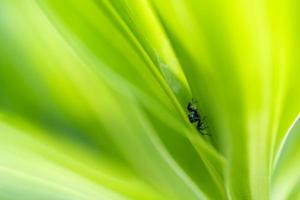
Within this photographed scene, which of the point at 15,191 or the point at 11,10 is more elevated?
the point at 11,10

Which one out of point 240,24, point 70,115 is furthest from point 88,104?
point 240,24

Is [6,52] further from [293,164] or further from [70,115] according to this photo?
[293,164]

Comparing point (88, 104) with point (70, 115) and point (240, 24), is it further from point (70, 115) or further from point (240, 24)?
point (240, 24)

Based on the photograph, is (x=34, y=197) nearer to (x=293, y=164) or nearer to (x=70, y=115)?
(x=70, y=115)

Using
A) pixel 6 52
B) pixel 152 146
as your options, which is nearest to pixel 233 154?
pixel 152 146
